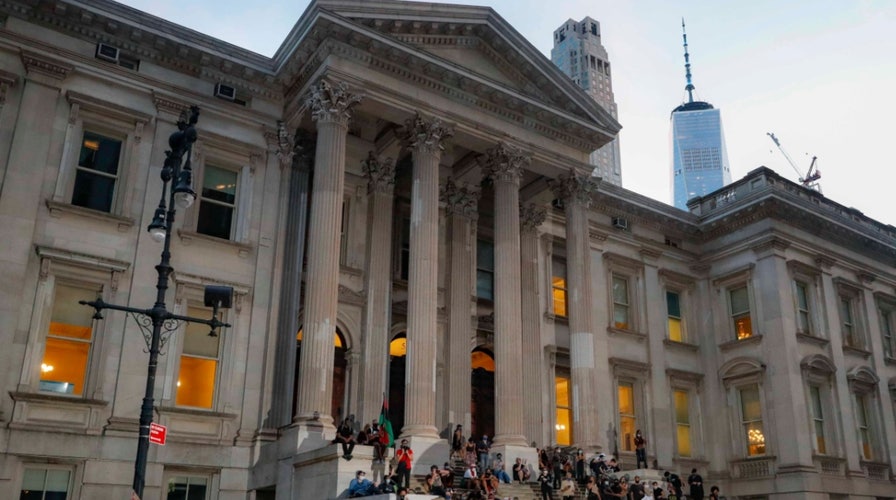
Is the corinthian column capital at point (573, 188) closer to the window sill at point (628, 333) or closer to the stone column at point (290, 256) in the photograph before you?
the window sill at point (628, 333)

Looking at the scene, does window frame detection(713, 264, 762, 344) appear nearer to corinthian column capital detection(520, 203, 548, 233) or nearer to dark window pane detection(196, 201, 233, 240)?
corinthian column capital detection(520, 203, 548, 233)

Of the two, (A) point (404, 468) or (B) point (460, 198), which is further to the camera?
(B) point (460, 198)

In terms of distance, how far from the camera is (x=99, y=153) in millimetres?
22125

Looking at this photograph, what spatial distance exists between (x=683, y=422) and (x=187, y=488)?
67.5 ft

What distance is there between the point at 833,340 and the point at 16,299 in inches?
1193

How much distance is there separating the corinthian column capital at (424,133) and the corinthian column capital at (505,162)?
238 centimetres

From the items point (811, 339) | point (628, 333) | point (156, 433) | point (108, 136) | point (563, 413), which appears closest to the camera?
point (156, 433)

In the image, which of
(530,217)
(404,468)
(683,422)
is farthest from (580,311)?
(683,422)

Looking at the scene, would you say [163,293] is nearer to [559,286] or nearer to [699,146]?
[559,286]

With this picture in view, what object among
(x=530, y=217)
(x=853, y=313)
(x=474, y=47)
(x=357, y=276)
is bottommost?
(x=357, y=276)

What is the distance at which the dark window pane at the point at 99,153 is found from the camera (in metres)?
21.9

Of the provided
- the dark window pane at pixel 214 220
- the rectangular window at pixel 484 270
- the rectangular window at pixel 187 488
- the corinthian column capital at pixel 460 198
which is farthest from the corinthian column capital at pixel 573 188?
the rectangular window at pixel 187 488

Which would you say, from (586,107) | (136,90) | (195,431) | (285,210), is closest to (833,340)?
(586,107)

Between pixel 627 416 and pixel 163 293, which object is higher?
pixel 627 416
